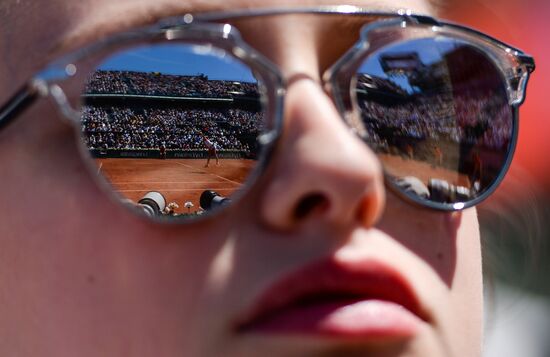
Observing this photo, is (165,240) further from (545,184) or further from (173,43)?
(545,184)

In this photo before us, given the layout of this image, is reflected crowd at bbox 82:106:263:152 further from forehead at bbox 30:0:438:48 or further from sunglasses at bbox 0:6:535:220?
forehead at bbox 30:0:438:48

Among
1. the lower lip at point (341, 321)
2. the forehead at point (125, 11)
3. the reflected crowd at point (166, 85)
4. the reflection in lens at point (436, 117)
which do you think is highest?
the forehead at point (125, 11)

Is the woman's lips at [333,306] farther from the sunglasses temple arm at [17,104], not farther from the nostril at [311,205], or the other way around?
the sunglasses temple arm at [17,104]

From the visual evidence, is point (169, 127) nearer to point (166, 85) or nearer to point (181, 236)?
point (166, 85)

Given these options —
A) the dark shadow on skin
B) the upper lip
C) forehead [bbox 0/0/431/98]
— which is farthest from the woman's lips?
forehead [bbox 0/0/431/98]

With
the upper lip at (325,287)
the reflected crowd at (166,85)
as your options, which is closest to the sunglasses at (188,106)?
the reflected crowd at (166,85)

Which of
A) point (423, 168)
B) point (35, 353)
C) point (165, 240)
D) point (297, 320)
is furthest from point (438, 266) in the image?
point (35, 353)
